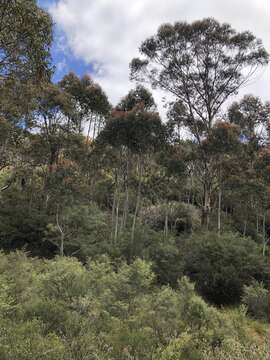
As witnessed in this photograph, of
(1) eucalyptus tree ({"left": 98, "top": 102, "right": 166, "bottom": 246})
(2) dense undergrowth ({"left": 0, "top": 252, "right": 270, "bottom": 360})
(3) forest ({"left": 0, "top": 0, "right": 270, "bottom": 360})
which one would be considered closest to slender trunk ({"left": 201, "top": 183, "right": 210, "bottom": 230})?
(3) forest ({"left": 0, "top": 0, "right": 270, "bottom": 360})

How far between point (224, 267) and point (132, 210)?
13137mm

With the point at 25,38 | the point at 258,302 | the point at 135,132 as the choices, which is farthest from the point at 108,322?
the point at 135,132

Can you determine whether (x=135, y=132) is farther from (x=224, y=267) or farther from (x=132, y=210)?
(x=132, y=210)

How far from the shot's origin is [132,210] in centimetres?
2589

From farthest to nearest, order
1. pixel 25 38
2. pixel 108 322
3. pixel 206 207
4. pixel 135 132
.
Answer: pixel 206 207 → pixel 135 132 → pixel 25 38 → pixel 108 322

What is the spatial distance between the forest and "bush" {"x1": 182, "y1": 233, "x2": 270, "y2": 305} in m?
0.05

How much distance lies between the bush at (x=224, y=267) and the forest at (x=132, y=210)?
0.17ft

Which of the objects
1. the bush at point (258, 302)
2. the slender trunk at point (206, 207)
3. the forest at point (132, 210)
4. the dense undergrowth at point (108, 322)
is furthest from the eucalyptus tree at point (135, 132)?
→ the dense undergrowth at point (108, 322)

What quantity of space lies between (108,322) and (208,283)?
27.0ft

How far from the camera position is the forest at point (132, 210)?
588 cm

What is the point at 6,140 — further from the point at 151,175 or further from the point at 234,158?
the point at 234,158

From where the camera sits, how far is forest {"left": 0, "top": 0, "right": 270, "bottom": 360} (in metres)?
5.88

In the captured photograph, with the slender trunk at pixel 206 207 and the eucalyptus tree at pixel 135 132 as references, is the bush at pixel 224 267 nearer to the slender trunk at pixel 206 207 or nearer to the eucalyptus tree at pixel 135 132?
the eucalyptus tree at pixel 135 132

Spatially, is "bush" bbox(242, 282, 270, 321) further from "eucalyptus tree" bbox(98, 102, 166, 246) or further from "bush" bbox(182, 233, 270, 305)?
"eucalyptus tree" bbox(98, 102, 166, 246)
